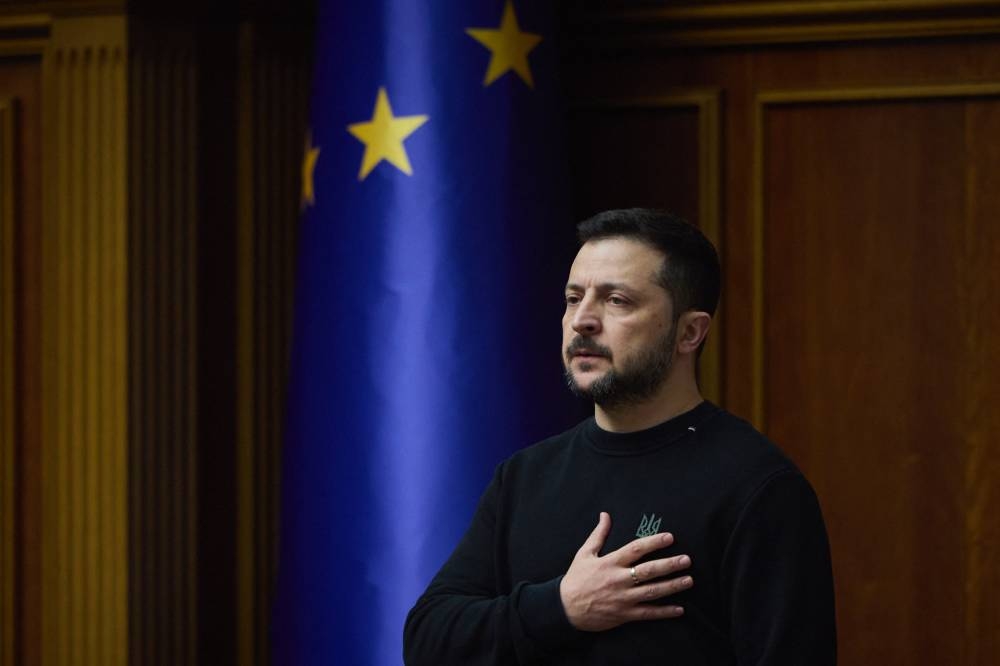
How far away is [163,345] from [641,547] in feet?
5.90

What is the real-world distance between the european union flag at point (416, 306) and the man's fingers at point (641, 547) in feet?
3.54

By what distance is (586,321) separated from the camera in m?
1.54

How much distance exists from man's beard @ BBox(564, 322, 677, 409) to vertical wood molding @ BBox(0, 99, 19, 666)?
6.59ft

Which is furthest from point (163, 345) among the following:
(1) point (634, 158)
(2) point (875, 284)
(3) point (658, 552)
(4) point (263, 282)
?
(3) point (658, 552)

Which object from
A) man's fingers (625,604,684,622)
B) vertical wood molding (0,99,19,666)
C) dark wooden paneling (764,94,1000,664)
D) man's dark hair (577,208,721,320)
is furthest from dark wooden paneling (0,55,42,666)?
man's fingers (625,604,684,622)

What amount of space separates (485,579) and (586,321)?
14.1 inches

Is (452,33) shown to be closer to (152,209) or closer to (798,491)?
(152,209)

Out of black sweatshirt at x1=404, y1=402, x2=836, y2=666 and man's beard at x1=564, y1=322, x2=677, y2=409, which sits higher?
man's beard at x1=564, y1=322, x2=677, y2=409

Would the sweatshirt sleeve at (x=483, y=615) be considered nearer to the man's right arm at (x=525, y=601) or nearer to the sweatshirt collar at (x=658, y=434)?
the man's right arm at (x=525, y=601)

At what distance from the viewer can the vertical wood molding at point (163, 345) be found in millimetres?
2963

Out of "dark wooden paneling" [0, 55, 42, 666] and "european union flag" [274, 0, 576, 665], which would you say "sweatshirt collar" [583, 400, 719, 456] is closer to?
"european union flag" [274, 0, 576, 665]

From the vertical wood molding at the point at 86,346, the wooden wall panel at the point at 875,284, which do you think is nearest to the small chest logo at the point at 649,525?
the wooden wall panel at the point at 875,284

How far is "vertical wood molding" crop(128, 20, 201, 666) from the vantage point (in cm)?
296

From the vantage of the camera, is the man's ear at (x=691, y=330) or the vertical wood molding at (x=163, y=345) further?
the vertical wood molding at (x=163, y=345)
